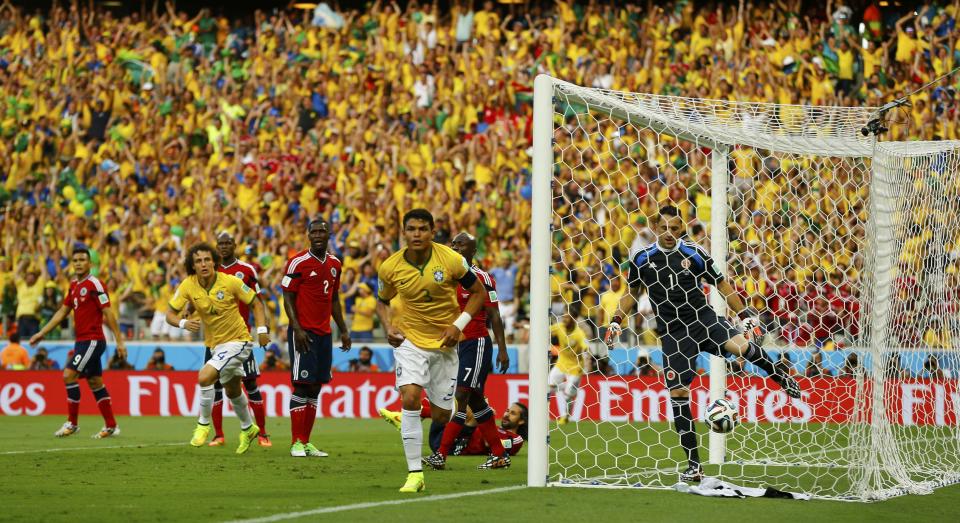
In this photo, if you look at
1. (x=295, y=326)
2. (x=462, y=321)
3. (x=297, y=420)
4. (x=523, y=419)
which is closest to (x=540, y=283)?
(x=462, y=321)

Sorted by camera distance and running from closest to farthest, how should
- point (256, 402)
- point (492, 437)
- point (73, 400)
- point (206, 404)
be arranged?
1. point (492, 437)
2. point (206, 404)
3. point (256, 402)
4. point (73, 400)

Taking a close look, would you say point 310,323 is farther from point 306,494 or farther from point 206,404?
point 306,494

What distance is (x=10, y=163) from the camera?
2791 cm

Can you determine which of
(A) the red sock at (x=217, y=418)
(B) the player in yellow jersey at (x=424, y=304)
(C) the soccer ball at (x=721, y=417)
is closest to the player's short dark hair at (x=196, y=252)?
(A) the red sock at (x=217, y=418)

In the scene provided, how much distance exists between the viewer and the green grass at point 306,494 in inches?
320

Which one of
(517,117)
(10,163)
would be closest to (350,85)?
(517,117)

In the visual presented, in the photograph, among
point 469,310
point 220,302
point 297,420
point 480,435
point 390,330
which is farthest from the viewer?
point 220,302

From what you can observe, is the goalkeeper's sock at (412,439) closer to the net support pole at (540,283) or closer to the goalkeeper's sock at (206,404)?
the net support pole at (540,283)

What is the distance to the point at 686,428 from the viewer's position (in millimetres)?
10492

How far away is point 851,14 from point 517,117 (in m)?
7.22

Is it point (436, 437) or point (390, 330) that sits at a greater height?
point (390, 330)

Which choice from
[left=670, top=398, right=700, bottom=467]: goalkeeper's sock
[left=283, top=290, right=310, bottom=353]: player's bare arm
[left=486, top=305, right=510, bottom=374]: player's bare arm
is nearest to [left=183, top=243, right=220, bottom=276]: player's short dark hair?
[left=283, top=290, right=310, bottom=353]: player's bare arm

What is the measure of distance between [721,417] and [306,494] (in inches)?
121

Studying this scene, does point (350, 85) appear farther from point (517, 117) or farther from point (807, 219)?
point (807, 219)
